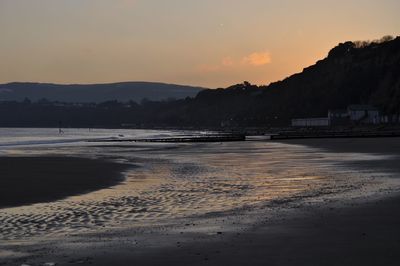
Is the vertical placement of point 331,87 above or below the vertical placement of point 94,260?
above

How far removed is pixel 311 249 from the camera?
9.27 metres

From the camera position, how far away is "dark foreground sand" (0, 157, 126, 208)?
1783 cm

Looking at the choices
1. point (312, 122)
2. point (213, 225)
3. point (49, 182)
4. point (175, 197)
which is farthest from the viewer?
point (312, 122)

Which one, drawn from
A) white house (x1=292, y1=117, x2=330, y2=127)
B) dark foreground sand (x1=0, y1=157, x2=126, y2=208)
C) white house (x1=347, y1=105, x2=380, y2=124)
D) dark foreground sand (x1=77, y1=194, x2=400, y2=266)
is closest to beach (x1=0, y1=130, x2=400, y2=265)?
dark foreground sand (x1=77, y1=194, x2=400, y2=266)

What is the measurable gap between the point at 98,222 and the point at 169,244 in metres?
3.33

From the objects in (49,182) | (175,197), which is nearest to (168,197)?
(175,197)

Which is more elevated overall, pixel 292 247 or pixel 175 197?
pixel 292 247

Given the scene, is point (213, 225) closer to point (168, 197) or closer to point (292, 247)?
point (292, 247)

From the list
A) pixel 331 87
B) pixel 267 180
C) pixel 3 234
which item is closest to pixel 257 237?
pixel 3 234

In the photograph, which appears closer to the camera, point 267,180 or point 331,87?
point 267,180

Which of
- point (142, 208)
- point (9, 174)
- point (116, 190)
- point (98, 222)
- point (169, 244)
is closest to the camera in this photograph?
point (169, 244)

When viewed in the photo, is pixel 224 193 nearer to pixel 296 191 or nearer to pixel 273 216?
pixel 296 191

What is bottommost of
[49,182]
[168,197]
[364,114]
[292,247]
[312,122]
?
[49,182]

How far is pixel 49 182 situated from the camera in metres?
Answer: 22.8
